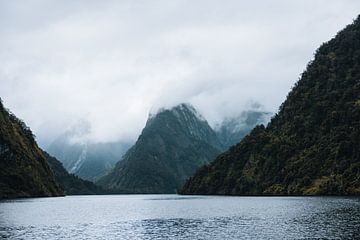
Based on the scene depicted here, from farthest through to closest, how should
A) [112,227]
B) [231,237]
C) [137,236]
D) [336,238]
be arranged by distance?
[112,227]
[137,236]
[231,237]
[336,238]

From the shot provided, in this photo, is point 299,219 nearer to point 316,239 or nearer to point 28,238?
point 316,239

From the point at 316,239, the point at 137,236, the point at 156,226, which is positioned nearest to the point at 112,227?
the point at 156,226

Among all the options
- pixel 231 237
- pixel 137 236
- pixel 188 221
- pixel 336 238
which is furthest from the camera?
pixel 188 221

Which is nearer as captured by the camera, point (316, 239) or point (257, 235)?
point (316, 239)

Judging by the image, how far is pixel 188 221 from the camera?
138625mm

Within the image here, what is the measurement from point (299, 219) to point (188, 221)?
2970cm

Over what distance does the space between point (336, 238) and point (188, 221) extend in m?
55.4

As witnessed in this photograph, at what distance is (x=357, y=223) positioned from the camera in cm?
10750

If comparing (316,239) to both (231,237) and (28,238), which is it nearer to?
(231,237)

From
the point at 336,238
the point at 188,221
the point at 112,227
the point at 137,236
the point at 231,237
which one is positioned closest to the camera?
the point at 336,238

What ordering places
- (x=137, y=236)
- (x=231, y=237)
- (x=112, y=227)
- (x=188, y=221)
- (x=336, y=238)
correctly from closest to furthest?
(x=336, y=238)
(x=231, y=237)
(x=137, y=236)
(x=112, y=227)
(x=188, y=221)

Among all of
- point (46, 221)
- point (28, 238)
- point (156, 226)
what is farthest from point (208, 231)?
point (46, 221)

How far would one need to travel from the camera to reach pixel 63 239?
100 meters

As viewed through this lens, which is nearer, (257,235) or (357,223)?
(257,235)
